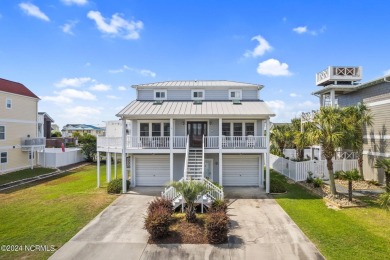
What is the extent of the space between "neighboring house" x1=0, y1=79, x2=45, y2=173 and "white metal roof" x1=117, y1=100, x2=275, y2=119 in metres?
17.8

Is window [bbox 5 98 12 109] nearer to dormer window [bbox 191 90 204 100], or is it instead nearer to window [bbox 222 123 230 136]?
dormer window [bbox 191 90 204 100]

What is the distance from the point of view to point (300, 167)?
66.8ft

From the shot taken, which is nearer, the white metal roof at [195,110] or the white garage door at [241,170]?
the white metal roof at [195,110]

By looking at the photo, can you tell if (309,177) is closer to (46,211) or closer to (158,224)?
(158,224)

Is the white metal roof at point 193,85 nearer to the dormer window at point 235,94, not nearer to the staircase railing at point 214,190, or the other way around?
the dormer window at point 235,94

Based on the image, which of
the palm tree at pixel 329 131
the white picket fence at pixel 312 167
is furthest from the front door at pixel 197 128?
the white picket fence at pixel 312 167

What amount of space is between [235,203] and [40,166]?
27766 millimetres

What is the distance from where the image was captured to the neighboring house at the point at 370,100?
19156 millimetres

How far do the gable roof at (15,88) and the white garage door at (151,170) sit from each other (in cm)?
1953

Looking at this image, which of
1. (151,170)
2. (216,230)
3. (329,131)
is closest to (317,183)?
(329,131)

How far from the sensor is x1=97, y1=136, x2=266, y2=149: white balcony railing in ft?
61.3

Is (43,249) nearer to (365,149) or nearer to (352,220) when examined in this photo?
(352,220)

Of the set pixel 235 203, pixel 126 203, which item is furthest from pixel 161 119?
pixel 235 203

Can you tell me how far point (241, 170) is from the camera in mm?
20359
